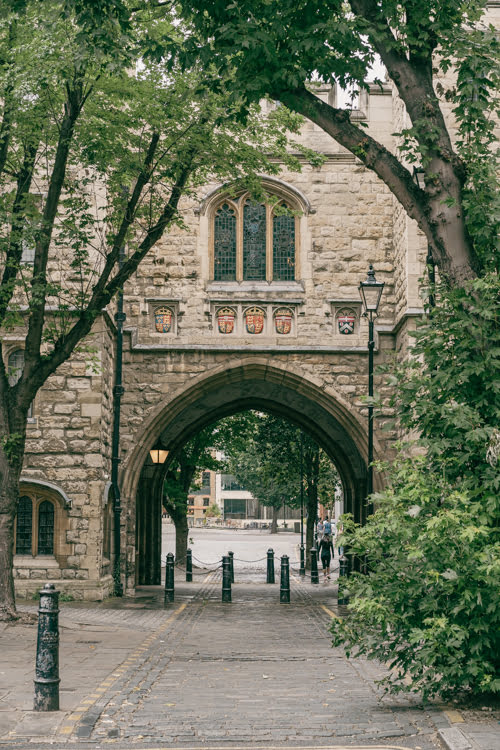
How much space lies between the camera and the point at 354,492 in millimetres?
22266

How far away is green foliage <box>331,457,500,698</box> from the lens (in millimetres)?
6480

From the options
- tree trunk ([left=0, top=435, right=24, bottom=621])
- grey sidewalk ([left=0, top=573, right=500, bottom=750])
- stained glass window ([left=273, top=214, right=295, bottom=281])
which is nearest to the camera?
grey sidewalk ([left=0, top=573, right=500, bottom=750])

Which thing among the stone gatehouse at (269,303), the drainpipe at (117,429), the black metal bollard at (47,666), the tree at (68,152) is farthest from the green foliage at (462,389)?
the drainpipe at (117,429)

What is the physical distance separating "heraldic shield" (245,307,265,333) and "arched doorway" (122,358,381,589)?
0.63 meters

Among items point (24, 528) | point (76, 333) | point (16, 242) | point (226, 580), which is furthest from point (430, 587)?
point (226, 580)

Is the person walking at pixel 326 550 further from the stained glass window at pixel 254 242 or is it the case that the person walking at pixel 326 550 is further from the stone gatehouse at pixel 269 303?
the stained glass window at pixel 254 242

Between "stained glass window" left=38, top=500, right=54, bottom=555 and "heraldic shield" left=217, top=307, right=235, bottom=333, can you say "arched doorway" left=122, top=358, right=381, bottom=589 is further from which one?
"stained glass window" left=38, top=500, right=54, bottom=555

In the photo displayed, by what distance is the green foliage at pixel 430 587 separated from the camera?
6.48m

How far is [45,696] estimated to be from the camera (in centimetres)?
703

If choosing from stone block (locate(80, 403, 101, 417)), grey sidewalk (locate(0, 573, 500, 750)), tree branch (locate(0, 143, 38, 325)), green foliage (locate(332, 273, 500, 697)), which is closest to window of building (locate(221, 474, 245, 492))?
stone block (locate(80, 403, 101, 417))

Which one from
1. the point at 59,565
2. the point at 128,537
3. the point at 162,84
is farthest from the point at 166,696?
the point at 128,537

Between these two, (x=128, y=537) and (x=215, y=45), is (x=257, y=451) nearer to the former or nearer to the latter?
(x=128, y=537)

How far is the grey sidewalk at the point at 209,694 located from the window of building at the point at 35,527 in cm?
332

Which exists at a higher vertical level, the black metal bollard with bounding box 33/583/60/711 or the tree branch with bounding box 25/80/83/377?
the tree branch with bounding box 25/80/83/377
